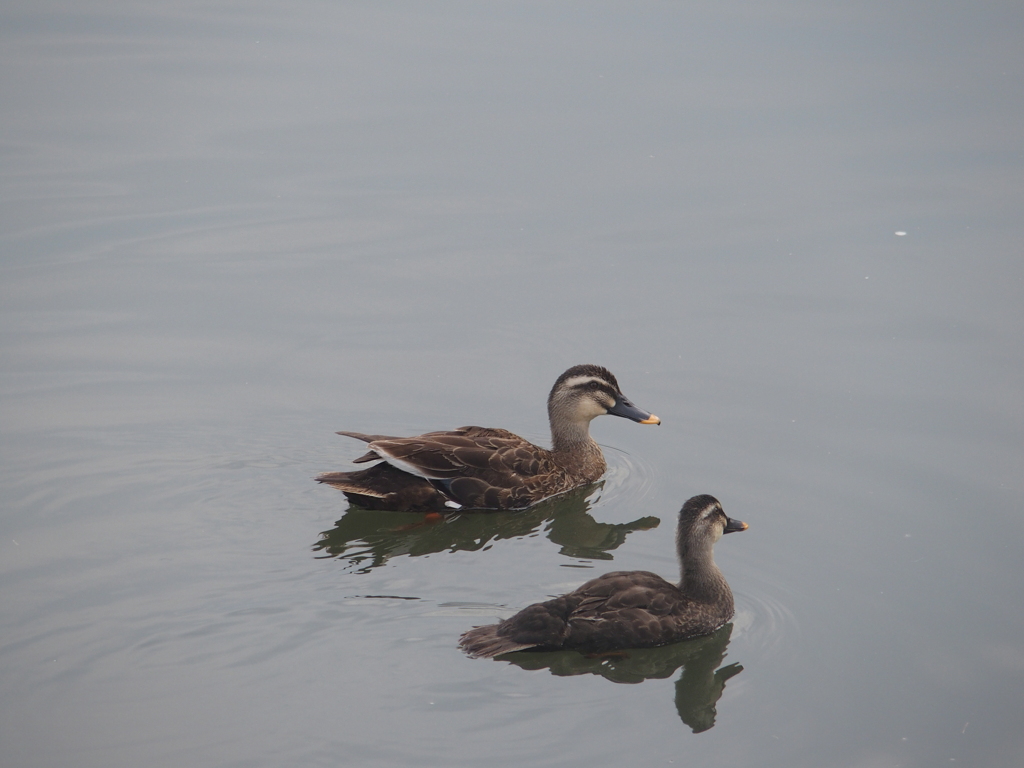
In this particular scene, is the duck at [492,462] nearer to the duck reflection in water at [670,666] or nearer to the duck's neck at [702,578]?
the duck's neck at [702,578]

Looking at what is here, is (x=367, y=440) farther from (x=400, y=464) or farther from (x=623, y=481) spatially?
(x=623, y=481)

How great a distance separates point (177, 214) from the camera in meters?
14.8

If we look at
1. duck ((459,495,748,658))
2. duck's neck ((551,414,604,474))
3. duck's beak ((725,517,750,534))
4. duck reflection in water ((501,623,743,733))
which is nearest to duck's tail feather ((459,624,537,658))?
duck ((459,495,748,658))

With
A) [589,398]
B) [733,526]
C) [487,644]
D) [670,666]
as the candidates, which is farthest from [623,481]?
[487,644]

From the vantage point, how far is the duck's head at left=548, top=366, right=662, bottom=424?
10359 millimetres

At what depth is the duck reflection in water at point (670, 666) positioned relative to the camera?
721 cm

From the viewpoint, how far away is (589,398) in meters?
10.4

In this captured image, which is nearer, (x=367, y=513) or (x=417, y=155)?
(x=367, y=513)

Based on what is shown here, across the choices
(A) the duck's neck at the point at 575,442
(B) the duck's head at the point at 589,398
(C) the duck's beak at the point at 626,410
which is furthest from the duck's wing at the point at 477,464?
(C) the duck's beak at the point at 626,410

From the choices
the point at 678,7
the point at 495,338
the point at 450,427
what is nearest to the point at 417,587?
the point at 450,427

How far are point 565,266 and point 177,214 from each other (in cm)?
487

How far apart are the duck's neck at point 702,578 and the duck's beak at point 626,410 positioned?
2.46 metres

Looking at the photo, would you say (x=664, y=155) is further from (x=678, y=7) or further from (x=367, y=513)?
(x=367, y=513)

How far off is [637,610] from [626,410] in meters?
3.04
